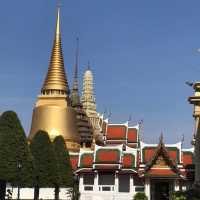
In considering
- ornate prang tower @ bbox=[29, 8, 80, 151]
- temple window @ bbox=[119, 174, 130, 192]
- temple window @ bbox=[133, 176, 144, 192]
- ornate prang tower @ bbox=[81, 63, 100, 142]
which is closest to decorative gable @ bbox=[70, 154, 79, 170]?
temple window @ bbox=[119, 174, 130, 192]

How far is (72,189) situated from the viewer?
49.2 meters

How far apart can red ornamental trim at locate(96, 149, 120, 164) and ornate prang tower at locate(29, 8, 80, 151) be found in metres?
28.0

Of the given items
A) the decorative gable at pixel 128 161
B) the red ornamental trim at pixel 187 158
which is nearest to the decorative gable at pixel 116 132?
the decorative gable at pixel 128 161

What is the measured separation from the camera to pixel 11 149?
36.0m

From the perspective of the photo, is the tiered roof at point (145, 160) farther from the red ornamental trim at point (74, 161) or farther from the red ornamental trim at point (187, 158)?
the red ornamental trim at point (74, 161)

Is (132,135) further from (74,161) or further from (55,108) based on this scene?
(55,108)

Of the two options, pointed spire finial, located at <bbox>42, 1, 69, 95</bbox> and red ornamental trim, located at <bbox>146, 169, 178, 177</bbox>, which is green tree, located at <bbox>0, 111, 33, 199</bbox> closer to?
red ornamental trim, located at <bbox>146, 169, 178, 177</bbox>

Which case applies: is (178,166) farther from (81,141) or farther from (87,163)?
(81,141)

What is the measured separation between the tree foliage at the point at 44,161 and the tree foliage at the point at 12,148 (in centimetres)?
598

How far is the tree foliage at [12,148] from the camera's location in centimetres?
3556

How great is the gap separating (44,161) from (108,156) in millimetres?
9086

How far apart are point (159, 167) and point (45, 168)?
38.6 feet

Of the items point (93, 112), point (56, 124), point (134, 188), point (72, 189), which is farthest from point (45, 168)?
point (93, 112)

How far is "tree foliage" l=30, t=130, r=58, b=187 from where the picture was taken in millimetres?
43125
